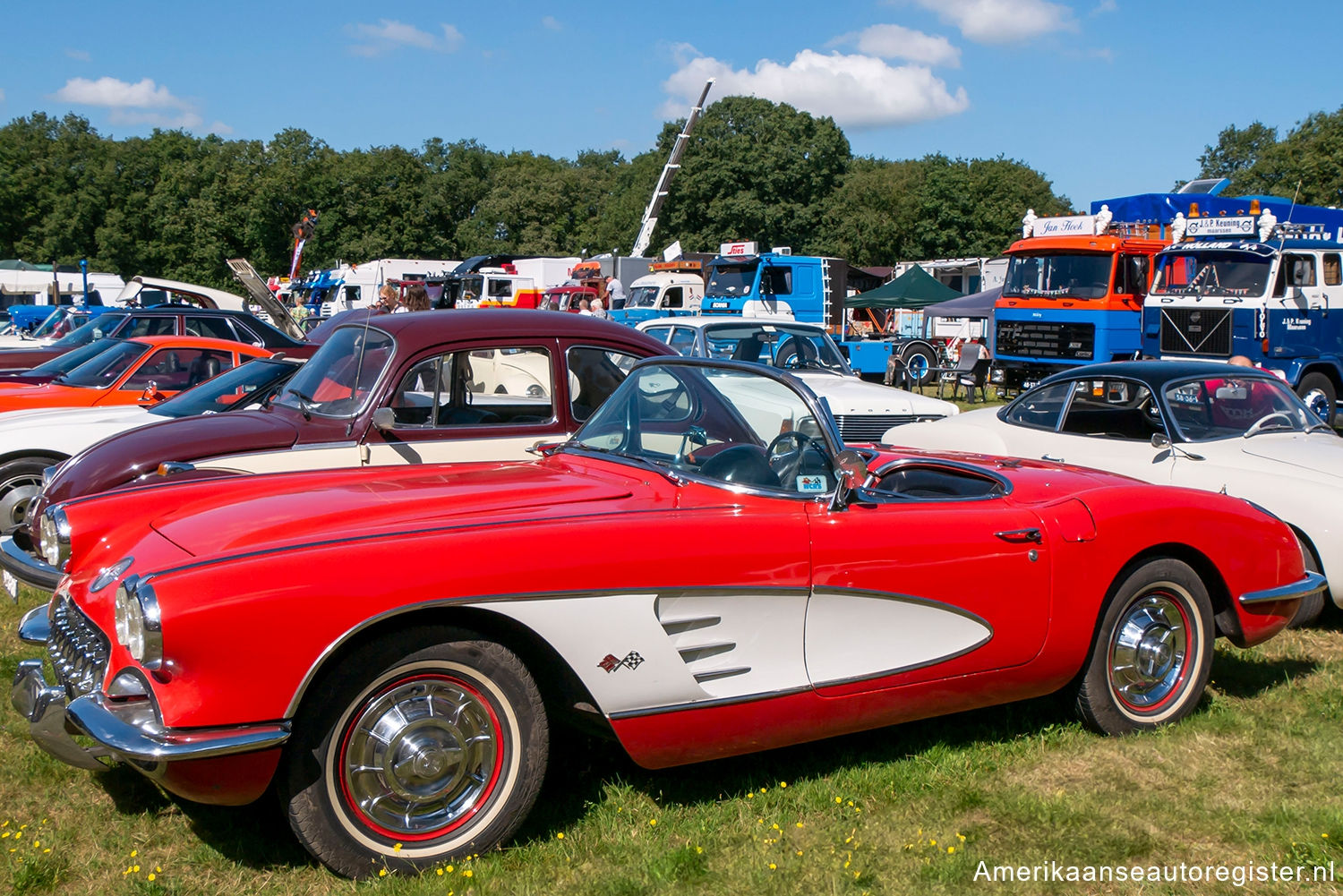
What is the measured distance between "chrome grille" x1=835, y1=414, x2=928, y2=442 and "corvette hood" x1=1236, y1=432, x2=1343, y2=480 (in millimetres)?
4034

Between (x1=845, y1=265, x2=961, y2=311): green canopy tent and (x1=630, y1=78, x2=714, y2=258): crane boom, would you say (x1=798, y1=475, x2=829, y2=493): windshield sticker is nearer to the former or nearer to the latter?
(x1=845, y1=265, x2=961, y2=311): green canopy tent

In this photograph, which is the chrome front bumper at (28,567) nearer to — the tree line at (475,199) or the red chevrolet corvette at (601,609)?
the red chevrolet corvette at (601,609)

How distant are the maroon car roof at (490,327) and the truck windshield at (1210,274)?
11.9 m

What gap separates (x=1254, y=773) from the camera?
400 centimetres

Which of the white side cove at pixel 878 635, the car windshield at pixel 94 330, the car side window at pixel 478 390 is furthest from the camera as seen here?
the car windshield at pixel 94 330

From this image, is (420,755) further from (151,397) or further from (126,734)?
(151,397)

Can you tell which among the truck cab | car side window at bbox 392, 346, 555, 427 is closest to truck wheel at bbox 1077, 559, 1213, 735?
car side window at bbox 392, 346, 555, 427

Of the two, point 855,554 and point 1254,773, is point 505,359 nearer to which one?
point 855,554

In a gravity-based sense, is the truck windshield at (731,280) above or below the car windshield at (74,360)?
above

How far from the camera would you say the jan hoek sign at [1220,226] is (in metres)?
15.2

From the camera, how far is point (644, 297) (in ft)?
88.1

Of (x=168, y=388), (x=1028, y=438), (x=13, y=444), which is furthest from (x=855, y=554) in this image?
(x=168, y=388)

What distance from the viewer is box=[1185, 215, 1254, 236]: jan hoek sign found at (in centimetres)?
1517

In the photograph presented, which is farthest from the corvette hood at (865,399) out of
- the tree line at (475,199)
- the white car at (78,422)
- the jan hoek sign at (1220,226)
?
the tree line at (475,199)
